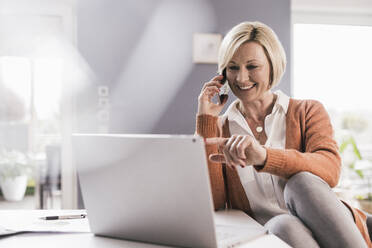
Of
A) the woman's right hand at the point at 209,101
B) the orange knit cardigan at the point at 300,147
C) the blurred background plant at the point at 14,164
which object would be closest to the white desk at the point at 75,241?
the orange knit cardigan at the point at 300,147

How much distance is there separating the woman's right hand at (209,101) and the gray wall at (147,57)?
1639 millimetres

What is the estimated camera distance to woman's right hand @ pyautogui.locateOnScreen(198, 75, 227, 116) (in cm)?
151

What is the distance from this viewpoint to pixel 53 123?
390 centimetres

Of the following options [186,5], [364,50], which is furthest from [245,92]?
[364,50]

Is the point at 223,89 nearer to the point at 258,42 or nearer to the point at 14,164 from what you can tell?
the point at 258,42

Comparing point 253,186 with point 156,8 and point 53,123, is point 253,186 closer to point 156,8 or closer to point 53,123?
point 156,8

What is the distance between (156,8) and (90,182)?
8.61 ft

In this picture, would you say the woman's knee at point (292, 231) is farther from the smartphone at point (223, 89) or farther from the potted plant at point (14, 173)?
the potted plant at point (14, 173)

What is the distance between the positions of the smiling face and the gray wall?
67.6 inches

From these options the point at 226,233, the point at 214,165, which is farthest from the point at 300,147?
the point at 226,233

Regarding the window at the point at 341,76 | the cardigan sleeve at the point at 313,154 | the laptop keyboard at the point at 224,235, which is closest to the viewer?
the laptop keyboard at the point at 224,235

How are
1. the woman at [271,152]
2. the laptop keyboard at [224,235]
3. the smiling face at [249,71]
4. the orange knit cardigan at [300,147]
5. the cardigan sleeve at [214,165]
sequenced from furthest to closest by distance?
the smiling face at [249,71] < the cardigan sleeve at [214,165] < the orange knit cardigan at [300,147] < the woman at [271,152] < the laptop keyboard at [224,235]

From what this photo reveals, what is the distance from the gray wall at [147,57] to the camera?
3.14m

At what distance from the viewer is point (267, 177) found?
1.31m
